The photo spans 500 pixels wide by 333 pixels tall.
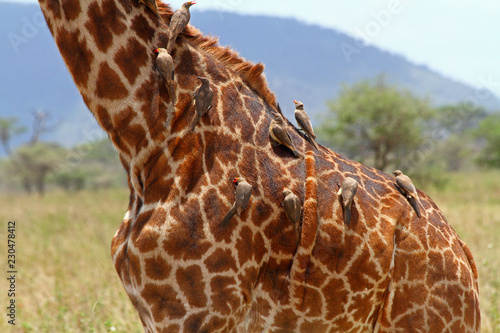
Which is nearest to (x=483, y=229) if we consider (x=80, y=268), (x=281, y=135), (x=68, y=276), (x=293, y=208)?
(x=80, y=268)

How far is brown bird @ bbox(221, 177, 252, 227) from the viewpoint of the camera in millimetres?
2840

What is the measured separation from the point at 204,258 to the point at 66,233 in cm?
1075

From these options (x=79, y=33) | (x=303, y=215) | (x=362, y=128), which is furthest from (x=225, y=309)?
(x=362, y=128)

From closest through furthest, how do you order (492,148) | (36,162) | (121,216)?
(121,216), (492,148), (36,162)

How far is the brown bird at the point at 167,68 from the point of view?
2904 millimetres

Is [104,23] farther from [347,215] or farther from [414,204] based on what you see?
[414,204]

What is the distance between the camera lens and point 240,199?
9.30 ft

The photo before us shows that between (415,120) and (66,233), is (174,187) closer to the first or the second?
(66,233)

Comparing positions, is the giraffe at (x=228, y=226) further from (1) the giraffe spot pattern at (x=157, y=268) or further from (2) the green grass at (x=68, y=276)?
(2) the green grass at (x=68, y=276)

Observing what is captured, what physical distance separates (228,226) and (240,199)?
0.17 metres

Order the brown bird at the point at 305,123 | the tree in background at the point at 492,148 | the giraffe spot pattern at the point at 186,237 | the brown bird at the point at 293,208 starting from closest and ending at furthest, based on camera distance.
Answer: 1. the giraffe spot pattern at the point at 186,237
2. the brown bird at the point at 293,208
3. the brown bird at the point at 305,123
4. the tree in background at the point at 492,148

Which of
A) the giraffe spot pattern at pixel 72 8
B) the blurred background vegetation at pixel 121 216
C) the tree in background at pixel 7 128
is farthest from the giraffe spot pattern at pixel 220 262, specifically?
the tree in background at pixel 7 128

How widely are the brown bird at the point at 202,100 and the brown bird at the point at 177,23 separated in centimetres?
29

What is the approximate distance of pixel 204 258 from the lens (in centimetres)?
280
